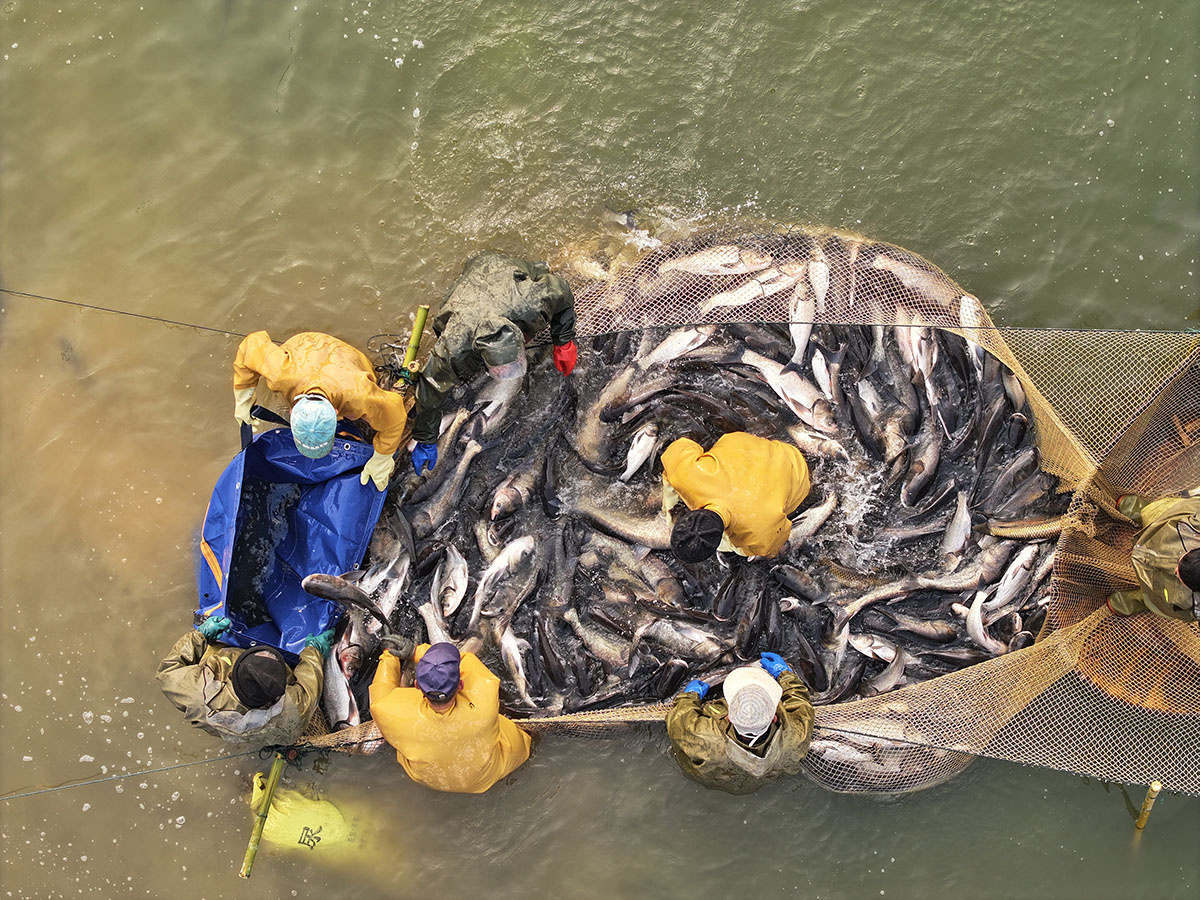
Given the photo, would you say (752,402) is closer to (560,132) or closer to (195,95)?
(560,132)

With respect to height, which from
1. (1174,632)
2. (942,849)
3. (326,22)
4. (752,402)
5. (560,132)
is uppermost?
(326,22)

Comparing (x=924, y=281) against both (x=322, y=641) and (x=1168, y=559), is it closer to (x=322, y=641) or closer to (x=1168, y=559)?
(x=1168, y=559)

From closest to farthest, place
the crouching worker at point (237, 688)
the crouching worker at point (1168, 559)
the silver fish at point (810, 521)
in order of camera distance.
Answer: the crouching worker at point (1168, 559)
the crouching worker at point (237, 688)
the silver fish at point (810, 521)

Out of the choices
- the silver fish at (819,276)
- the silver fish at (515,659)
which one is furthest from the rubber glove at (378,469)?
the silver fish at (819,276)

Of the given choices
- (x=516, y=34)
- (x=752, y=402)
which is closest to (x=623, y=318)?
(x=752, y=402)

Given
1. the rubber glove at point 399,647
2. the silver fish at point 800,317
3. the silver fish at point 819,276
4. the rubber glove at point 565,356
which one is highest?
the silver fish at point 819,276

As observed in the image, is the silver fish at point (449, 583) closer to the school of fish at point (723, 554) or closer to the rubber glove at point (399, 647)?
the school of fish at point (723, 554)

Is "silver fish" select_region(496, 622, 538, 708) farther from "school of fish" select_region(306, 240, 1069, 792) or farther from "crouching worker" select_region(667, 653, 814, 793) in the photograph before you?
"crouching worker" select_region(667, 653, 814, 793)
